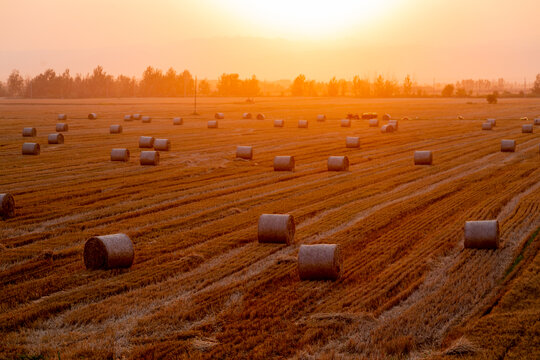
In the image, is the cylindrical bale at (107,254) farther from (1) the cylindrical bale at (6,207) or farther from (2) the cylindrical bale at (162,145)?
(2) the cylindrical bale at (162,145)

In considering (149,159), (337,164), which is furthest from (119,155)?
(337,164)

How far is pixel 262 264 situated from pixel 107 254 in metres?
3.02

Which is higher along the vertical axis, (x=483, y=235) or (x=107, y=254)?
(x=483, y=235)

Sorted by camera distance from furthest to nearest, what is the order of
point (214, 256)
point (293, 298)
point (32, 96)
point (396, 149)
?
point (32, 96), point (396, 149), point (214, 256), point (293, 298)

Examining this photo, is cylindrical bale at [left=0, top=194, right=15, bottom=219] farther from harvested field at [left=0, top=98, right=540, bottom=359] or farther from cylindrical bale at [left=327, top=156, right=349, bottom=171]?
cylindrical bale at [left=327, top=156, right=349, bottom=171]

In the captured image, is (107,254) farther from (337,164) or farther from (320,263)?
(337,164)

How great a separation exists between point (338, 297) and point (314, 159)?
2256cm

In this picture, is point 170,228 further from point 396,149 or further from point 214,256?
point 396,149

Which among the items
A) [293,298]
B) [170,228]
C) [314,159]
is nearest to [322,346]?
[293,298]

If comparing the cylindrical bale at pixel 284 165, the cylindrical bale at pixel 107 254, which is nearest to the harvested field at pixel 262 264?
the cylindrical bale at pixel 107 254

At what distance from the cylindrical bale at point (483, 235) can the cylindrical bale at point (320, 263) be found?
3.65 meters

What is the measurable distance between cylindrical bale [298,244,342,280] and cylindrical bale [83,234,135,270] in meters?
3.45

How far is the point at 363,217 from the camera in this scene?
1992 cm

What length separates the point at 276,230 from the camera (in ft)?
54.5
